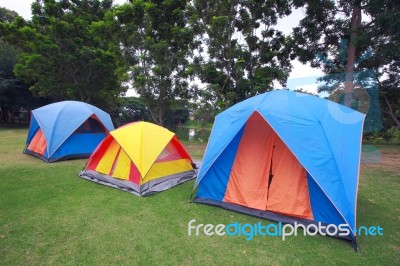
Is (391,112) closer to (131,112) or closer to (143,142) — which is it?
(143,142)

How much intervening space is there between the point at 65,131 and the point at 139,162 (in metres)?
3.79

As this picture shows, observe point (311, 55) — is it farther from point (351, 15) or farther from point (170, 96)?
point (170, 96)

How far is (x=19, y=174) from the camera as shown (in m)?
6.05

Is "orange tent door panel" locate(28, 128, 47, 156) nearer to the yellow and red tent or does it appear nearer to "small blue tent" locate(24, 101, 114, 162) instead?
"small blue tent" locate(24, 101, 114, 162)

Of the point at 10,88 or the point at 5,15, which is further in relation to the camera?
the point at 5,15

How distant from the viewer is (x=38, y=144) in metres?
7.98

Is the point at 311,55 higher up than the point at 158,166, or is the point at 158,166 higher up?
the point at 311,55

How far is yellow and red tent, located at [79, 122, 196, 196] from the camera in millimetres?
5070

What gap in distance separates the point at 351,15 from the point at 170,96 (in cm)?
986

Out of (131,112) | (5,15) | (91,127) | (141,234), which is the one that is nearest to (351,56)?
(91,127)

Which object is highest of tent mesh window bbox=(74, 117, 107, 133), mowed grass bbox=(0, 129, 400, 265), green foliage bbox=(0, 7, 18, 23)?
green foliage bbox=(0, 7, 18, 23)

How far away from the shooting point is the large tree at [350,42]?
948 cm

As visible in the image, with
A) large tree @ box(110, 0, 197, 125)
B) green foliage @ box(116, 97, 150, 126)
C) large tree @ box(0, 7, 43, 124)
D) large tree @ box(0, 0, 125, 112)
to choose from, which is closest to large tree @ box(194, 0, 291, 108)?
large tree @ box(110, 0, 197, 125)

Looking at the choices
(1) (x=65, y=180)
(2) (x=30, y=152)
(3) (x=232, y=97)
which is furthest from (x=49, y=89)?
(1) (x=65, y=180)
